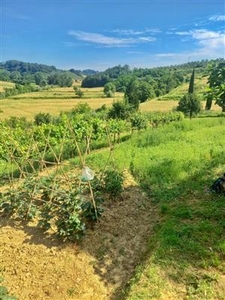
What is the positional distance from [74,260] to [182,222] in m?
2.76

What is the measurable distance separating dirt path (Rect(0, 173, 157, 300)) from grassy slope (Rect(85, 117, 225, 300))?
0.45 meters

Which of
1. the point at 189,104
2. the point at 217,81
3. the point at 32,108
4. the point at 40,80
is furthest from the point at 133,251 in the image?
the point at 40,80

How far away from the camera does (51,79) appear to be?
141875 mm

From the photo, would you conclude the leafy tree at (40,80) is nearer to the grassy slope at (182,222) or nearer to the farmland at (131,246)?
the grassy slope at (182,222)

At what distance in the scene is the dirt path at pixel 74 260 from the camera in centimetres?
559

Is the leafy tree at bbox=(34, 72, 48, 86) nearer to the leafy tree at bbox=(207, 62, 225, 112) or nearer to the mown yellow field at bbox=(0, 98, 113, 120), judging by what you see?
the mown yellow field at bbox=(0, 98, 113, 120)

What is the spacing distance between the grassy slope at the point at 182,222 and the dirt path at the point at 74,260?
17.7 inches

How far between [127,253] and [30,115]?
53.9 m

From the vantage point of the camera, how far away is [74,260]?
6137 millimetres

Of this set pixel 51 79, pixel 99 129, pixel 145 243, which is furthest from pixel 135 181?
pixel 51 79

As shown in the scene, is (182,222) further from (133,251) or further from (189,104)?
(189,104)

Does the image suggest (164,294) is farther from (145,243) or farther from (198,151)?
(198,151)

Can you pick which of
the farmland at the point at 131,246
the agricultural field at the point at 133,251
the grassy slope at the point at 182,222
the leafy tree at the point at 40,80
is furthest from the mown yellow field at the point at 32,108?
the leafy tree at the point at 40,80

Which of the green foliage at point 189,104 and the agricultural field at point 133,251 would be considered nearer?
the agricultural field at point 133,251
